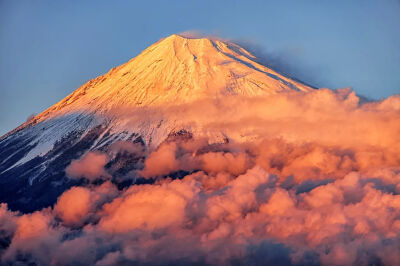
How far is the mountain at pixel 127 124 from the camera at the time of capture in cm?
18125

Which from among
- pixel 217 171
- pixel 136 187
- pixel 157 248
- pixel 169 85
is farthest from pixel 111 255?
pixel 169 85

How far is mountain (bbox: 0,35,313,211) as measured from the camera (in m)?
181

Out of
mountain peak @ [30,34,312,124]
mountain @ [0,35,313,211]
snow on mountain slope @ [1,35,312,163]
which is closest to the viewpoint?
mountain @ [0,35,313,211]

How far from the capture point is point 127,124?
7279 inches

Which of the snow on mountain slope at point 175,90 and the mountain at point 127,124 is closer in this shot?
the mountain at point 127,124

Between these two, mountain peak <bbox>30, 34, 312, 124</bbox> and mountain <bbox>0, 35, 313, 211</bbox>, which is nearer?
mountain <bbox>0, 35, 313, 211</bbox>

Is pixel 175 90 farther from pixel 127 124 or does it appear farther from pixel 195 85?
pixel 127 124

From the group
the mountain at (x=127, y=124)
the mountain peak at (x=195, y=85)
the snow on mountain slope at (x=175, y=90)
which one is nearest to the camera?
the mountain at (x=127, y=124)

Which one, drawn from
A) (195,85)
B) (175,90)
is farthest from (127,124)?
(195,85)

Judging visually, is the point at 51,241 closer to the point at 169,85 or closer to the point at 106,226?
the point at 106,226

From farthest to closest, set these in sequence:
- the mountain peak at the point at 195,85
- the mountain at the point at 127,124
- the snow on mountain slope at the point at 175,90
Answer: the mountain peak at the point at 195,85
the snow on mountain slope at the point at 175,90
the mountain at the point at 127,124

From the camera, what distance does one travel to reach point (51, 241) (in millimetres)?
182375

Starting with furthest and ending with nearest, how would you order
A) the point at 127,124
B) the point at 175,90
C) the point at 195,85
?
the point at 175,90
the point at 195,85
the point at 127,124

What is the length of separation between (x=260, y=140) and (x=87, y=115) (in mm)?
51911
